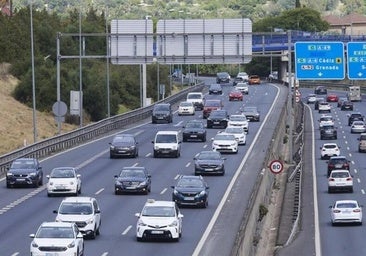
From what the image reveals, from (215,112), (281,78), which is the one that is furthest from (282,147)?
(281,78)

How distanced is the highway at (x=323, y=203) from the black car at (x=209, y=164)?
183 inches

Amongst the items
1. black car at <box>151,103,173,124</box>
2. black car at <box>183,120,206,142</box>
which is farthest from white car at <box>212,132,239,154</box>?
black car at <box>151,103,173,124</box>

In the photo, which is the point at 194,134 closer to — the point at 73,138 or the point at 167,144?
the point at 73,138

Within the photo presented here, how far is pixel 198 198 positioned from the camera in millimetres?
51000

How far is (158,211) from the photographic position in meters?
42.1

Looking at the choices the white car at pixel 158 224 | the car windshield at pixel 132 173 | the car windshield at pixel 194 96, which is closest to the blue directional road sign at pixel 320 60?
the car windshield at pixel 132 173

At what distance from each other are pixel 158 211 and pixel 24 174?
16498 millimetres

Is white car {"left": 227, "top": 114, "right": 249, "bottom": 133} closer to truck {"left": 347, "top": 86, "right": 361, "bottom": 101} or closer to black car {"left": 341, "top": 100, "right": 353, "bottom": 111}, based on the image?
black car {"left": 341, "top": 100, "right": 353, "bottom": 111}

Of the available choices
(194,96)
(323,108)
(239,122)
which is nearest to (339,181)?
(239,122)

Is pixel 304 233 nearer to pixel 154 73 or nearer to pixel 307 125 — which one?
pixel 307 125

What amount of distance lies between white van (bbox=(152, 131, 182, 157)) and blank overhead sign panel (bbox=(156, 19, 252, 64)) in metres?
13.5

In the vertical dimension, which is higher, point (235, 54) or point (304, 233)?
point (235, 54)

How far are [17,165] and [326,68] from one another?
27.5m

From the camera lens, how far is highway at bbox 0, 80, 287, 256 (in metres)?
41.2
